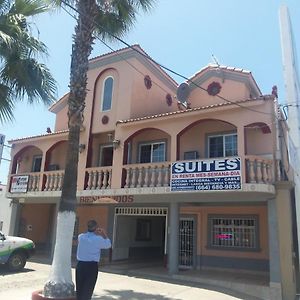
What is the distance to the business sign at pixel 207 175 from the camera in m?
11.9

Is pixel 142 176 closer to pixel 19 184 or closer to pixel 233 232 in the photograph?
pixel 233 232

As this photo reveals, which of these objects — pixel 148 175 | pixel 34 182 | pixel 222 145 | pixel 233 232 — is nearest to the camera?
pixel 148 175

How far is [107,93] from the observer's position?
676 inches

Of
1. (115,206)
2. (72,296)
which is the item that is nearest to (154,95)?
(115,206)

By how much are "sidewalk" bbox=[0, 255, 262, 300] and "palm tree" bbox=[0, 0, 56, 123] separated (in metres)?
4.92

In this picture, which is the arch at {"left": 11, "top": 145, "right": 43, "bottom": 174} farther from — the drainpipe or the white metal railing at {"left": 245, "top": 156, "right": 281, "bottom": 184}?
the drainpipe

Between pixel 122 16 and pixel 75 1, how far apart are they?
1.58 m

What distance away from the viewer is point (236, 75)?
1595 centimetres

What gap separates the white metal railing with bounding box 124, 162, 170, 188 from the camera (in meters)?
13.6

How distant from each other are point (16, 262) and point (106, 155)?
627cm

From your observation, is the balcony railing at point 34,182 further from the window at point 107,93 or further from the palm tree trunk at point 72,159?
the palm tree trunk at point 72,159

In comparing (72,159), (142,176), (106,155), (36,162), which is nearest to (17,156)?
(36,162)

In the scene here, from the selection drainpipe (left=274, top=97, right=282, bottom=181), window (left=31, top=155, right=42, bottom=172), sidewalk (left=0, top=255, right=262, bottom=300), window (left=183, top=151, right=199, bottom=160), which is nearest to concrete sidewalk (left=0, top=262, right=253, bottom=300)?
sidewalk (left=0, top=255, right=262, bottom=300)

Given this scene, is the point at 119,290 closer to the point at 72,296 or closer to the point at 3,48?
the point at 72,296
